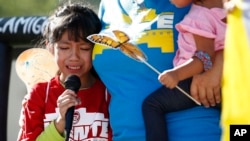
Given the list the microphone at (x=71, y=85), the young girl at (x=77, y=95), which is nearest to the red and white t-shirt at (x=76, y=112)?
the young girl at (x=77, y=95)

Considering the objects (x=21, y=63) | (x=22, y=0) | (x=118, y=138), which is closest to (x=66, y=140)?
(x=118, y=138)

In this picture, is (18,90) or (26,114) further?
(18,90)

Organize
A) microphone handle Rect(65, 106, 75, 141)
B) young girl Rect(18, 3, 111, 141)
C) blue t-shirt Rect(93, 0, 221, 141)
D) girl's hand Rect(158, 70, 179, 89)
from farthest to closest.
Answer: young girl Rect(18, 3, 111, 141), microphone handle Rect(65, 106, 75, 141), blue t-shirt Rect(93, 0, 221, 141), girl's hand Rect(158, 70, 179, 89)

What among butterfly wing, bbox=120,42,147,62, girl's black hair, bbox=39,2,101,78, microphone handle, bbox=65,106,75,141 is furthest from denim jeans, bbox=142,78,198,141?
girl's black hair, bbox=39,2,101,78

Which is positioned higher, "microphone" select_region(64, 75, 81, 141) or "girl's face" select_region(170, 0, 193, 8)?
"girl's face" select_region(170, 0, 193, 8)

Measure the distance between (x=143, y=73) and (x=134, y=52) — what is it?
0.26 ft

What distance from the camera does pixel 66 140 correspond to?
2986 millimetres

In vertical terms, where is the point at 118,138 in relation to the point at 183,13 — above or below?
below

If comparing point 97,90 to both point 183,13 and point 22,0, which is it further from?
point 22,0

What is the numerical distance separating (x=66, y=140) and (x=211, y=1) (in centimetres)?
62

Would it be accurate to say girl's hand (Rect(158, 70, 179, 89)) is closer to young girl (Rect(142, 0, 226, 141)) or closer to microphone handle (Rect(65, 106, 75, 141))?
young girl (Rect(142, 0, 226, 141))

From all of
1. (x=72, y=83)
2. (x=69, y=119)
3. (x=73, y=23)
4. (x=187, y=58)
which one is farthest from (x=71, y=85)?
(x=187, y=58)

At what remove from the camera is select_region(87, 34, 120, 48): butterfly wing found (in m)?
2.95

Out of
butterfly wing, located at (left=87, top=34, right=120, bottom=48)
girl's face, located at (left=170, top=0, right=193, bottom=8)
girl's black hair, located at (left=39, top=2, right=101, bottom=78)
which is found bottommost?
butterfly wing, located at (left=87, top=34, right=120, bottom=48)
